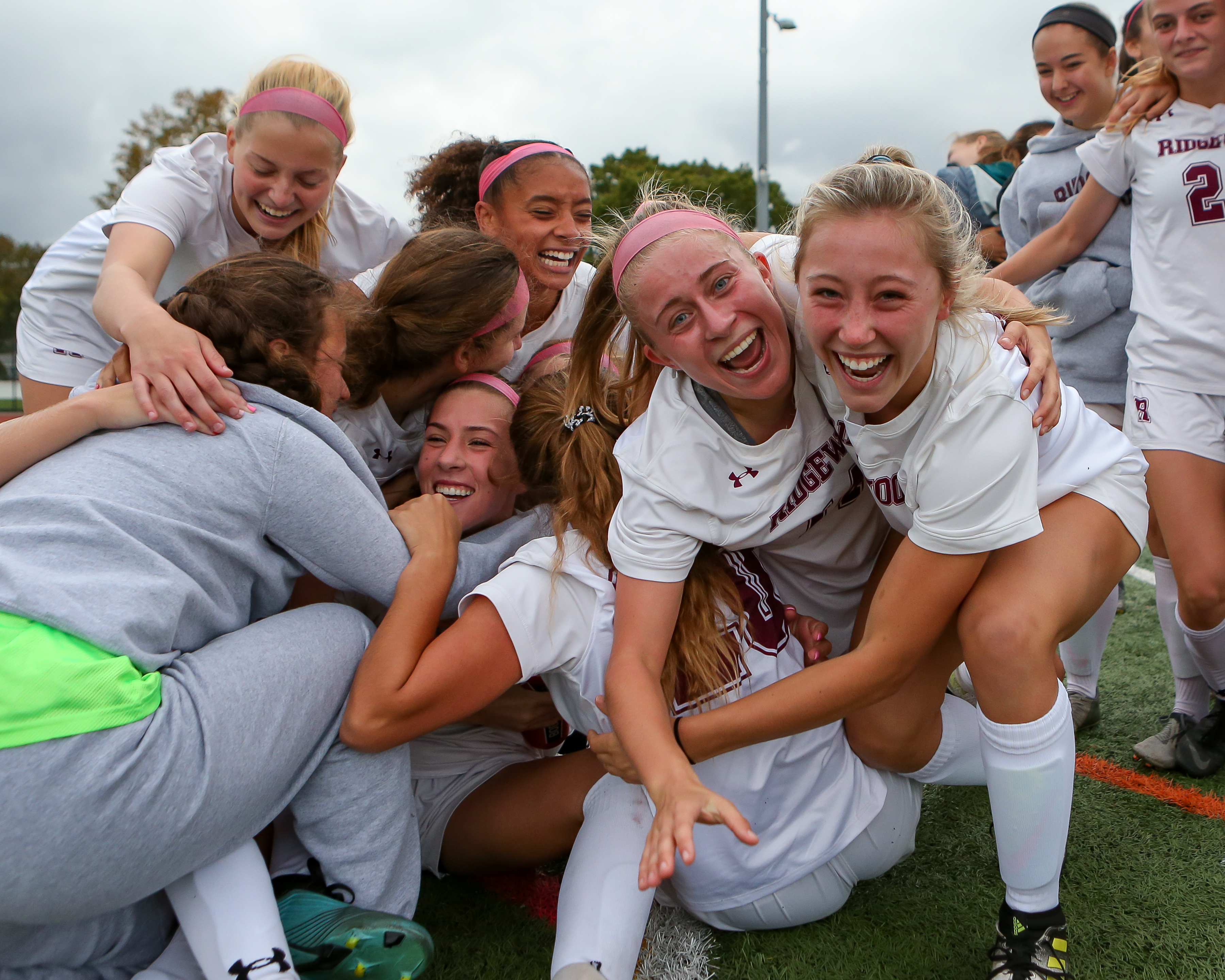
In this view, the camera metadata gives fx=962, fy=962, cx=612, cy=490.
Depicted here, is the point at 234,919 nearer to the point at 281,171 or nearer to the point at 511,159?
the point at 281,171

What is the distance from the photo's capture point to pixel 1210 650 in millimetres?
2850

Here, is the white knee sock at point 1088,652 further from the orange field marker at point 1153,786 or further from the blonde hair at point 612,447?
the blonde hair at point 612,447

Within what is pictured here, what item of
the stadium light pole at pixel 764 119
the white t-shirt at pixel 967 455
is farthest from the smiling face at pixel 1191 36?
the stadium light pole at pixel 764 119

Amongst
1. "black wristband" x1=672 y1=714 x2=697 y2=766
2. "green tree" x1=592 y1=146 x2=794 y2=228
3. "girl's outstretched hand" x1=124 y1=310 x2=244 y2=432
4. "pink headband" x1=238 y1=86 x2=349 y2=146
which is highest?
"green tree" x1=592 y1=146 x2=794 y2=228

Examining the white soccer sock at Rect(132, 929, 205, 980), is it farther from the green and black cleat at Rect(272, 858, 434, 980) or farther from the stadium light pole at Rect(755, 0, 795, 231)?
the stadium light pole at Rect(755, 0, 795, 231)

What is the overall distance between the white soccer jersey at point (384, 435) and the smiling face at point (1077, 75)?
2687 millimetres

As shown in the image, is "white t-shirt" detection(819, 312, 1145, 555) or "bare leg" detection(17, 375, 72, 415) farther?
"bare leg" detection(17, 375, 72, 415)

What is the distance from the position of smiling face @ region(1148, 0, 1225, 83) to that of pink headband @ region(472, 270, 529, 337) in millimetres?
2071

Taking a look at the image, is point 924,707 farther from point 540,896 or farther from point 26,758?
point 26,758

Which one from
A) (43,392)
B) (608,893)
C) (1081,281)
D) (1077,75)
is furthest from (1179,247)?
(43,392)

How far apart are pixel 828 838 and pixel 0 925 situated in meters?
1.62

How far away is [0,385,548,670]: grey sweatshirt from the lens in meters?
1.72

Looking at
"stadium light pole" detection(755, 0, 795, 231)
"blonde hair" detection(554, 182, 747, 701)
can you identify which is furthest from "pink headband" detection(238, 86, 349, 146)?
"stadium light pole" detection(755, 0, 795, 231)

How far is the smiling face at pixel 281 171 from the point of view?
3014mm
